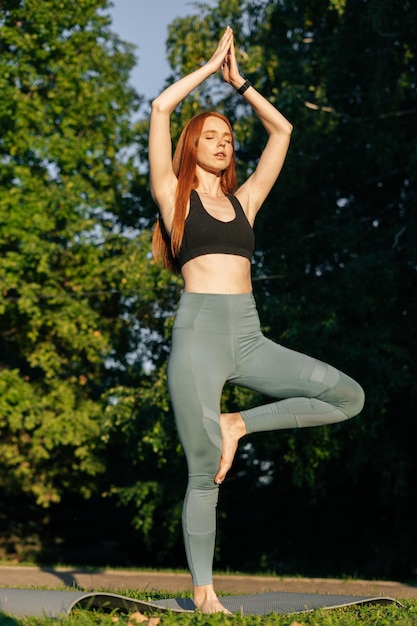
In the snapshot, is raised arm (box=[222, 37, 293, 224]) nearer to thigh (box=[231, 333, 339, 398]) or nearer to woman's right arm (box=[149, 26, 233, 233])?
woman's right arm (box=[149, 26, 233, 233])

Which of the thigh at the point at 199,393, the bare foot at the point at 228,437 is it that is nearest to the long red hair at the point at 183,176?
the thigh at the point at 199,393

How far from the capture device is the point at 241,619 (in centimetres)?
353

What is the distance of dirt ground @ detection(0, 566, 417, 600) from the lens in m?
8.05

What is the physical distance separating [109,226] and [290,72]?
200 inches

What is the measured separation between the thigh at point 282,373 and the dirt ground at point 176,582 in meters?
4.24

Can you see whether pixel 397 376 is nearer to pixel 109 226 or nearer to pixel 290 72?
pixel 290 72

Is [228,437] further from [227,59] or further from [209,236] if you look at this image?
[227,59]

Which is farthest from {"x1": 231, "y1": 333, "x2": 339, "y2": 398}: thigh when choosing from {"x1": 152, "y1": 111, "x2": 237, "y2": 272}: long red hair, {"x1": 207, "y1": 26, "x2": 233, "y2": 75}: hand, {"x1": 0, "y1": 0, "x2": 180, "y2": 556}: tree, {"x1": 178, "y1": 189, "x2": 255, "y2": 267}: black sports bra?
{"x1": 0, "y1": 0, "x2": 180, "y2": 556}: tree

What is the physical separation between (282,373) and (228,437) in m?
0.41

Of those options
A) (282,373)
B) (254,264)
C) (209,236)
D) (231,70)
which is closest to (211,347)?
(282,373)

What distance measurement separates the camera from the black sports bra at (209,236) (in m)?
4.11

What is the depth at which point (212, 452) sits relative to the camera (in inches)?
157

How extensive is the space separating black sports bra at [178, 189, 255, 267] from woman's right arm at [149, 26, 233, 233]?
0.44 ft

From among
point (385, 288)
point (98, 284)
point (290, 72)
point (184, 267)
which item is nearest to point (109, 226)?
point (98, 284)
